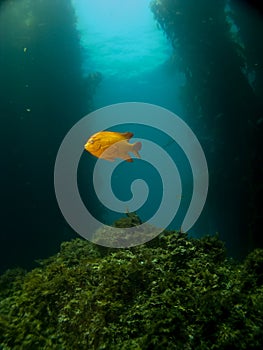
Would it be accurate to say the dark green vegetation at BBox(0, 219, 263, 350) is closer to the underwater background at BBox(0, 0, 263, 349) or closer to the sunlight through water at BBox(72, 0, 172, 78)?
the underwater background at BBox(0, 0, 263, 349)

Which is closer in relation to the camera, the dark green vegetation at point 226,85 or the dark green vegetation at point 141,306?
the dark green vegetation at point 141,306

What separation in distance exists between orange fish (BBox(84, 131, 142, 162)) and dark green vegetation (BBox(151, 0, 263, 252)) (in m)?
10.8

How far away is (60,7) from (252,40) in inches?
475

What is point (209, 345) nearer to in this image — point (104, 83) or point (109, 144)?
point (109, 144)

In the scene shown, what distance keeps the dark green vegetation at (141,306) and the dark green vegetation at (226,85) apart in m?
10.7

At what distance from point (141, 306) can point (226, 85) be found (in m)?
14.5

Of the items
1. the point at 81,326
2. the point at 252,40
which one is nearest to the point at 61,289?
the point at 81,326

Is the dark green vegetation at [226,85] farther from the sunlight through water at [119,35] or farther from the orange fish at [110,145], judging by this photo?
the sunlight through water at [119,35]

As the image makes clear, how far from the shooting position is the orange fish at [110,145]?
4.36 meters

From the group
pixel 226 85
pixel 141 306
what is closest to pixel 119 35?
pixel 226 85

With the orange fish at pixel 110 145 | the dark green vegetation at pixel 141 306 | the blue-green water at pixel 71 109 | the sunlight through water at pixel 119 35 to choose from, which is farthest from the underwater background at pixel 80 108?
the sunlight through water at pixel 119 35

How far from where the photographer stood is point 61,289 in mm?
4008

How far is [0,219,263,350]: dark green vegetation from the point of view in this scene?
3.13 meters

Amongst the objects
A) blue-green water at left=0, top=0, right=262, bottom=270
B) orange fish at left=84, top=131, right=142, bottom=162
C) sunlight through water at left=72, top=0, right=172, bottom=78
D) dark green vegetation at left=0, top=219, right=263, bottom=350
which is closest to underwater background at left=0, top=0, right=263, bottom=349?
blue-green water at left=0, top=0, right=262, bottom=270
